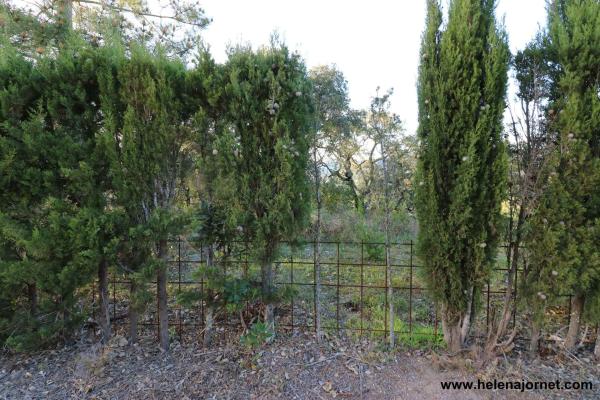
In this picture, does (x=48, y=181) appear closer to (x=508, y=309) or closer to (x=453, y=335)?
(x=453, y=335)

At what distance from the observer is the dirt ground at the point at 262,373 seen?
2.35 m

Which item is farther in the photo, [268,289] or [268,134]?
[268,289]

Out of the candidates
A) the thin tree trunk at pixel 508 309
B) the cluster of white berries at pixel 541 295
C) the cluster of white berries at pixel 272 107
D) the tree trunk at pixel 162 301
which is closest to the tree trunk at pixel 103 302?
the tree trunk at pixel 162 301

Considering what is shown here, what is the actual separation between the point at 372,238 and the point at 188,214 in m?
3.93

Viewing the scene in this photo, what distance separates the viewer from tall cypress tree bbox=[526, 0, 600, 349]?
238 cm

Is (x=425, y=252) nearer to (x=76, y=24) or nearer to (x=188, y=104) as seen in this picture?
(x=188, y=104)

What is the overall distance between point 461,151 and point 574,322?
173 cm

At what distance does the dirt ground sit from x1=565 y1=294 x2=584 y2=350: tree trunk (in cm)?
12

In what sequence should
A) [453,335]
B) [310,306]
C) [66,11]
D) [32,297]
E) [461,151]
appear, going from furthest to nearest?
[66,11], [310,306], [32,297], [453,335], [461,151]

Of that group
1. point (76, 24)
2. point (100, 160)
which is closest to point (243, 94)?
point (100, 160)

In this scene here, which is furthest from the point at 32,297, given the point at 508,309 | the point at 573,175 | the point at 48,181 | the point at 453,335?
the point at 573,175

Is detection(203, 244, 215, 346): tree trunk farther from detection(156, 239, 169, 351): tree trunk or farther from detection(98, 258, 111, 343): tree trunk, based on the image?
detection(98, 258, 111, 343): tree trunk

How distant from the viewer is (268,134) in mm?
2652

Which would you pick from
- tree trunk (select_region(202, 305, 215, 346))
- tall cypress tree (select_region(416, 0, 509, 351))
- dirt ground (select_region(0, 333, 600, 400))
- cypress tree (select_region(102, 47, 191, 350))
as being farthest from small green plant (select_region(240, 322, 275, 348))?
tall cypress tree (select_region(416, 0, 509, 351))
